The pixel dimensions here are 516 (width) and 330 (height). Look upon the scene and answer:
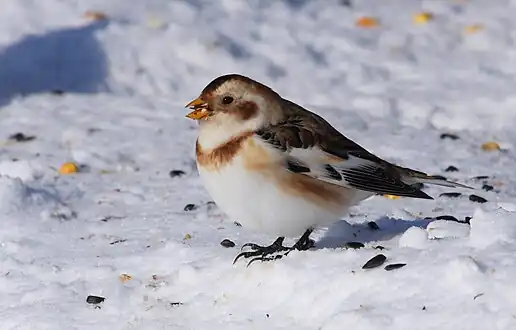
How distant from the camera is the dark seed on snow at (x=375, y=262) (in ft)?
12.4

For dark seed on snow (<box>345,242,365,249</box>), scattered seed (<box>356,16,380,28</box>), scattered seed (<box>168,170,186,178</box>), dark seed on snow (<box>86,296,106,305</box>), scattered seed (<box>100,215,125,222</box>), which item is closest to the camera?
dark seed on snow (<box>86,296,106,305</box>)

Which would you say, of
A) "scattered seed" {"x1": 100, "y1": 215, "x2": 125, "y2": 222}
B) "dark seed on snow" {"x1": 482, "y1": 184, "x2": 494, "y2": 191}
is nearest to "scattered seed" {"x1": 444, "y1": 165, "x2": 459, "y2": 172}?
"dark seed on snow" {"x1": 482, "y1": 184, "x2": 494, "y2": 191}

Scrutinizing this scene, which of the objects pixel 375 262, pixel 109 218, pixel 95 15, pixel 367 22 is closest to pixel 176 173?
pixel 109 218

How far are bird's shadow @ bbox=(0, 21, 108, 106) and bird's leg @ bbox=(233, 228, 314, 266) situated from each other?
10.9 feet

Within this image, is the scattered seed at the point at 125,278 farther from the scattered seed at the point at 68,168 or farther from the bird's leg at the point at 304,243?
the scattered seed at the point at 68,168

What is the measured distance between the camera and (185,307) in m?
3.97

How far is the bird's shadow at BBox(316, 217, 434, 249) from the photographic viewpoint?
4406 mm

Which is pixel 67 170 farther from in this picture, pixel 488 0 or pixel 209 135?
pixel 488 0

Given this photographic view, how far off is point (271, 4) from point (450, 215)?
394 centimetres

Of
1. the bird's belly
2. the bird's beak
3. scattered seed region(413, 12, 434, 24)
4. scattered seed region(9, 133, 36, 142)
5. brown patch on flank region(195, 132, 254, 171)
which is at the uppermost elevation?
the bird's beak

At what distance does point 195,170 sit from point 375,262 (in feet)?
7.53

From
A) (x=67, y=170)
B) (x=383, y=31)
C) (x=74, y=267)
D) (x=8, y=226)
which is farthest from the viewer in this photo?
(x=383, y=31)

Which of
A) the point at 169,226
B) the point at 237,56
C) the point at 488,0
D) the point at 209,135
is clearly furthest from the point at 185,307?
the point at 488,0

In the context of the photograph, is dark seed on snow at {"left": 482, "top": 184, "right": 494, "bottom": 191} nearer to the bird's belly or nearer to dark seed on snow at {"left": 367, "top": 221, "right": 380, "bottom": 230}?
dark seed on snow at {"left": 367, "top": 221, "right": 380, "bottom": 230}
